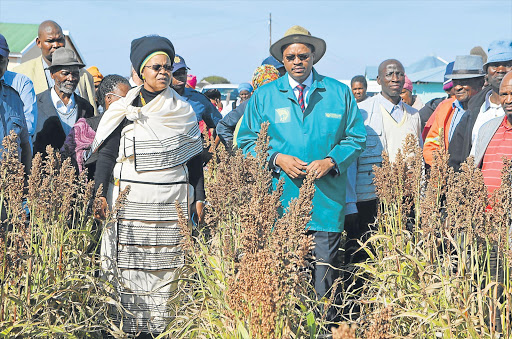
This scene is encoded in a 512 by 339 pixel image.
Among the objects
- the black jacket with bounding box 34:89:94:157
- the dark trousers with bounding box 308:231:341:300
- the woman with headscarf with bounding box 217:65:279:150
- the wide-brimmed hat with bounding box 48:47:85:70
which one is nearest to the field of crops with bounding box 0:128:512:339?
the dark trousers with bounding box 308:231:341:300

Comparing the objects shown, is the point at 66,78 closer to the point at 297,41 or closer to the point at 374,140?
the point at 297,41

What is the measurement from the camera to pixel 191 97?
781cm

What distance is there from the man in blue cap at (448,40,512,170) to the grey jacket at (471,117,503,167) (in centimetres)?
57

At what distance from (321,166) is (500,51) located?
244 centimetres

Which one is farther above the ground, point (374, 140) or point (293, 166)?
point (374, 140)

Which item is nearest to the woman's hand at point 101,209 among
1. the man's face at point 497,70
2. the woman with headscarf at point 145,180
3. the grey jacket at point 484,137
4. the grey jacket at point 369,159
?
the woman with headscarf at point 145,180

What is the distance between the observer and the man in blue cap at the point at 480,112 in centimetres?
566

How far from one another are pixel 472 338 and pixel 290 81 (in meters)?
2.49

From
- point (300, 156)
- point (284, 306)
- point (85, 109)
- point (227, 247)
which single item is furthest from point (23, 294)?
point (85, 109)

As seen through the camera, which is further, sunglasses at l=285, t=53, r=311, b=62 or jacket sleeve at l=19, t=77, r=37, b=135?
jacket sleeve at l=19, t=77, r=37, b=135

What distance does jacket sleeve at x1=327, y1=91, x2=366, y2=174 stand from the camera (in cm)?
508

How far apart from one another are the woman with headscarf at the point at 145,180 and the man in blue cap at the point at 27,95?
1181mm

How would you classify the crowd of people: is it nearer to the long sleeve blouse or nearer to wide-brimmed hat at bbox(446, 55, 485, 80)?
the long sleeve blouse

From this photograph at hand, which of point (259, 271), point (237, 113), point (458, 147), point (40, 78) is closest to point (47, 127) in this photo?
point (40, 78)
